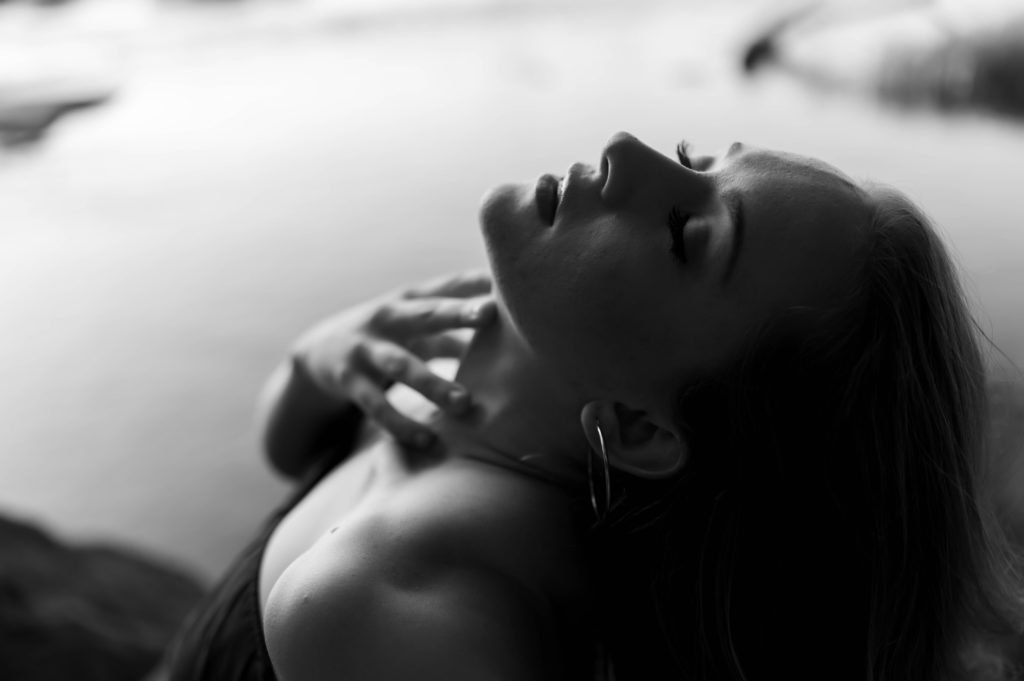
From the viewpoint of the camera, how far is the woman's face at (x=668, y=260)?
666mm

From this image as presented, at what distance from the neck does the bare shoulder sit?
0.09 m

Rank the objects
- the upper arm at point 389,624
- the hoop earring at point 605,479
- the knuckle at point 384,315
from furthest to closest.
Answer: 1. the knuckle at point 384,315
2. the hoop earring at point 605,479
3. the upper arm at point 389,624

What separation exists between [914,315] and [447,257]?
4.70 ft

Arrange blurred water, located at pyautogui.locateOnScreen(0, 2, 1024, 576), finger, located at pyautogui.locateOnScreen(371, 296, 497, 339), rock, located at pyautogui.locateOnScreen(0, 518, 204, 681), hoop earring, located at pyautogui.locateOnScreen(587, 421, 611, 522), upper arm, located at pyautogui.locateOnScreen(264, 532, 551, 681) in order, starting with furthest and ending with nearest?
1. blurred water, located at pyautogui.locateOnScreen(0, 2, 1024, 576)
2. rock, located at pyautogui.locateOnScreen(0, 518, 204, 681)
3. finger, located at pyautogui.locateOnScreen(371, 296, 497, 339)
4. hoop earring, located at pyautogui.locateOnScreen(587, 421, 611, 522)
5. upper arm, located at pyautogui.locateOnScreen(264, 532, 551, 681)

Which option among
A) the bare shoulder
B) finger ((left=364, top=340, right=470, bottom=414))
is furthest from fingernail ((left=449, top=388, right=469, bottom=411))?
the bare shoulder

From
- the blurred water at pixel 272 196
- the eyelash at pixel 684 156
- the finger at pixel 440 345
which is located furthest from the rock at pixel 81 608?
the eyelash at pixel 684 156

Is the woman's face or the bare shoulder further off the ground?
the woman's face

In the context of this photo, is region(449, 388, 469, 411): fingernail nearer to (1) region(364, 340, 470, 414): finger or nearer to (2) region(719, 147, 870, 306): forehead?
(1) region(364, 340, 470, 414): finger

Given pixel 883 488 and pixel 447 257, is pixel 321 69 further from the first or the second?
pixel 883 488

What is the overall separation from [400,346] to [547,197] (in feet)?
0.81

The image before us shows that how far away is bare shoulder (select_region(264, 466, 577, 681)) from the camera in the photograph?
0.61m

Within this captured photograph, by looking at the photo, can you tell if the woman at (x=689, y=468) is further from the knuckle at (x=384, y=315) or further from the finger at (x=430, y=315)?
the knuckle at (x=384, y=315)

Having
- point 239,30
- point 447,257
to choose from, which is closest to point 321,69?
point 239,30

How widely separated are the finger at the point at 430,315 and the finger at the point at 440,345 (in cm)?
1
